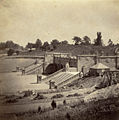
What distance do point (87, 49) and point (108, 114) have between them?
13.6 inches

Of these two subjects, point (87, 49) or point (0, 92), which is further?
point (87, 49)

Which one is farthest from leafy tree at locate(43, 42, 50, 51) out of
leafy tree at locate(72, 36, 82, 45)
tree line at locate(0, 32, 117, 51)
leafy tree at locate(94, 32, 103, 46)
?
leafy tree at locate(94, 32, 103, 46)

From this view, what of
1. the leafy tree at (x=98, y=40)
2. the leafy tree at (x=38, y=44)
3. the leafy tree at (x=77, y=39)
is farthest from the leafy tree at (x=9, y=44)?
the leafy tree at (x=98, y=40)

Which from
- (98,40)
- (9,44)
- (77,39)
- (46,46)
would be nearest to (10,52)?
(9,44)

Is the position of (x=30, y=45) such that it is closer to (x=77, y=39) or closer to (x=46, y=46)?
(x=46, y=46)

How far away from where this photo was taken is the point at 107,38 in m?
1.49

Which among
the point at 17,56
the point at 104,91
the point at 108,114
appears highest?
the point at 17,56

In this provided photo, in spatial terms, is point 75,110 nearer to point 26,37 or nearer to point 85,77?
point 85,77

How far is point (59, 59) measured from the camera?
1418mm

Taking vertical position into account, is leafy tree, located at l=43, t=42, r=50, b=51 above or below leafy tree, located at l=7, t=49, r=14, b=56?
above

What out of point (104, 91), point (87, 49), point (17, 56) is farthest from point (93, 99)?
point (17, 56)

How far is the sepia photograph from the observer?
4.36 feet

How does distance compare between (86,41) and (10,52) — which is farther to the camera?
(86,41)

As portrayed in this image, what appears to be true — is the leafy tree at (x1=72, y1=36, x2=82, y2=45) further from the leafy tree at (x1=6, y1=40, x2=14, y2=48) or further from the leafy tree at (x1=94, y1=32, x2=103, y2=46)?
the leafy tree at (x1=6, y1=40, x2=14, y2=48)
